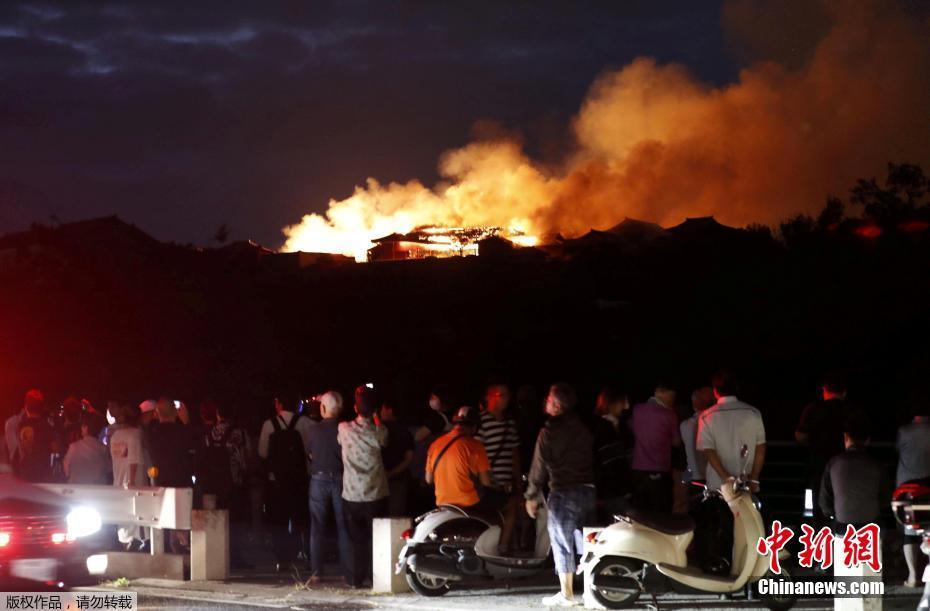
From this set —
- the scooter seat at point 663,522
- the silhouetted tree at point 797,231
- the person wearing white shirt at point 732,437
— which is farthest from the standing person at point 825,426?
the silhouetted tree at point 797,231

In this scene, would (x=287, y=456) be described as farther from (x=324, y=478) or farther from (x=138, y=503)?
(x=138, y=503)

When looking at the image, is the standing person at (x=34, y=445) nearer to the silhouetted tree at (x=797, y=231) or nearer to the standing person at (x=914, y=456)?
the standing person at (x=914, y=456)

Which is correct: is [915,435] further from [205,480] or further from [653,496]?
[205,480]

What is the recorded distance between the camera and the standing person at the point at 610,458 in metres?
12.8

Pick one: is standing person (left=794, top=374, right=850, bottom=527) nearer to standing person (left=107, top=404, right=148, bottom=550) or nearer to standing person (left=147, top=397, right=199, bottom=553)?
standing person (left=147, top=397, right=199, bottom=553)

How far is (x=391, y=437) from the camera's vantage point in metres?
14.8

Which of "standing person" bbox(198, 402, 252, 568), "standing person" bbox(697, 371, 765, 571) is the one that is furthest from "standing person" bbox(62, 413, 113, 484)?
"standing person" bbox(697, 371, 765, 571)

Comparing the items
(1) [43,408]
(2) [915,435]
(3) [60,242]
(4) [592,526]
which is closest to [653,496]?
(4) [592,526]

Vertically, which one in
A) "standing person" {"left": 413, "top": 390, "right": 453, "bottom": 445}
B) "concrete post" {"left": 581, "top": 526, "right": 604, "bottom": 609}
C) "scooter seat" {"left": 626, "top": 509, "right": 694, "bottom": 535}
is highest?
"standing person" {"left": 413, "top": 390, "right": 453, "bottom": 445}

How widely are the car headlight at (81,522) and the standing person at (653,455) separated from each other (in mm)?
4939

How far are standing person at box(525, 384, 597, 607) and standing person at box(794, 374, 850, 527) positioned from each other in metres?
2.37

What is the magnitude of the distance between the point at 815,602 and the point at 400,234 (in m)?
55.2

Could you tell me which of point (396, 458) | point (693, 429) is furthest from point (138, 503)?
point (693, 429)

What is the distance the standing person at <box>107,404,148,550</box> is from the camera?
14.7 meters
